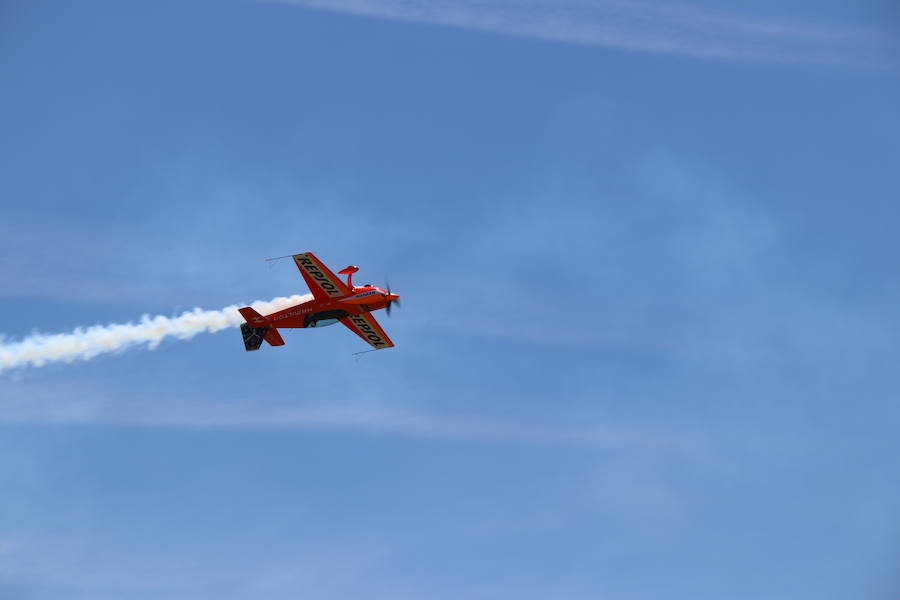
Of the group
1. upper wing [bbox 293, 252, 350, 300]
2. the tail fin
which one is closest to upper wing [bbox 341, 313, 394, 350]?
upper wing [bbox 293, 252, 350, 300]

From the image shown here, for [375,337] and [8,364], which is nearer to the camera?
[8,364]

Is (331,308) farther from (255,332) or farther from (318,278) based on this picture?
(255,332)

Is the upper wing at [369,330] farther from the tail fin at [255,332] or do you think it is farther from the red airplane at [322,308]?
the tail fin at [255,332]

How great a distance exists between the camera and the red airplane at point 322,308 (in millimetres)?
144125

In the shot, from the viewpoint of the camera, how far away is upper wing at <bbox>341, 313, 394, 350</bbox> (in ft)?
486

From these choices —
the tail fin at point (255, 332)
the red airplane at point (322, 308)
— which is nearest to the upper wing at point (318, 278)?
the red airplane at point (322, 308)

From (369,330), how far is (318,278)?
294 inches

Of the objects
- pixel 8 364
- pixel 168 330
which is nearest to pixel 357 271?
pixel 168 330

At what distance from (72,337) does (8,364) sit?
606 cm

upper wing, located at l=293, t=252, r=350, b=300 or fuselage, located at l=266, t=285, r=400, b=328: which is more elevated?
upper wing, located at l=293, t=252, r=350, b=300

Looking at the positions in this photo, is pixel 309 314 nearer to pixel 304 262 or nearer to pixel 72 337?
pixel 304 262

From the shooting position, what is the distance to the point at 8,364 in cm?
14062

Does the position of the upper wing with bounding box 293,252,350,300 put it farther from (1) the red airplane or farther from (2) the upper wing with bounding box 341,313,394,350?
(2) the upper wing with bounding box 341,313,394,350

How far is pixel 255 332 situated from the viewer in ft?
484
